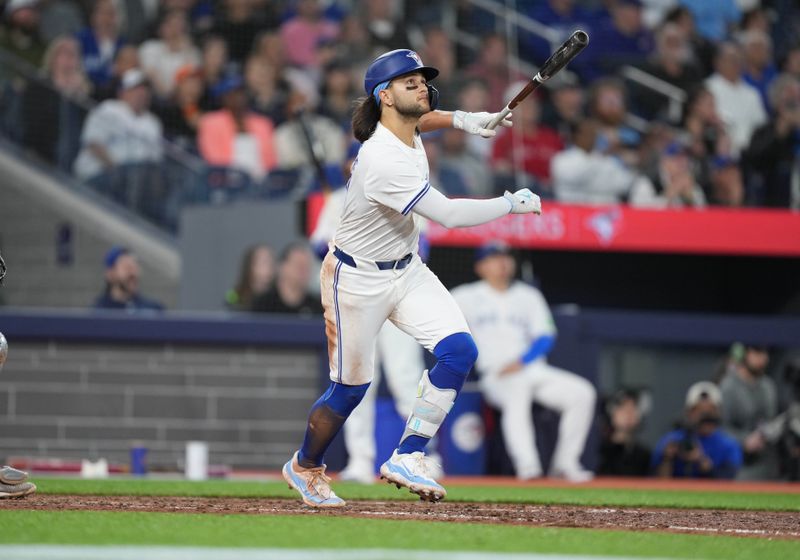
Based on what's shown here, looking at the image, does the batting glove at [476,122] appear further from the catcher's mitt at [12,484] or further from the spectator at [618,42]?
the spectator at [618,42]

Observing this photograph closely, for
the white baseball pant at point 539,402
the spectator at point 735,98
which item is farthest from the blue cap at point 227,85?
the spectator at point 735,98

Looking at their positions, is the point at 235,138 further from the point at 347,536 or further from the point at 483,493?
the point at 347,536

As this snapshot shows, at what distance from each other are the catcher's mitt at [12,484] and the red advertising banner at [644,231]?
5843 millimetres

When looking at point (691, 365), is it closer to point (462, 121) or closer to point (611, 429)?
point (611, 429)

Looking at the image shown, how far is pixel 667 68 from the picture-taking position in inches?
556

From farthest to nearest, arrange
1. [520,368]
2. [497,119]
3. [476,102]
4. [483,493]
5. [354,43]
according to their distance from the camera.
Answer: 1. [354,43]
2. [476,102]
3. [520,368]
4. [483,493]
5. [497,119]

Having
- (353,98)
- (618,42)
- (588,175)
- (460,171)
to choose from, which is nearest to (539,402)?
(460,171)

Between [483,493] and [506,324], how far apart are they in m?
2.36

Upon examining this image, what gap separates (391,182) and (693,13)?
10.3 meters

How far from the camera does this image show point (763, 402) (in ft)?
34.9

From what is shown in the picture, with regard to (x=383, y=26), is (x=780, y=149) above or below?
below

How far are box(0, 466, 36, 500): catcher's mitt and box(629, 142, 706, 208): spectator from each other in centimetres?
754

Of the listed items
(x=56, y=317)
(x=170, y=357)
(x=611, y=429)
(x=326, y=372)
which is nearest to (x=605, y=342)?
(x=611, y=429)

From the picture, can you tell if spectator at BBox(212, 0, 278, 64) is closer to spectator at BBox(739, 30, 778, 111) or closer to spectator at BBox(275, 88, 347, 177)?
spectator at BBox(275, 88, 347, 177)
